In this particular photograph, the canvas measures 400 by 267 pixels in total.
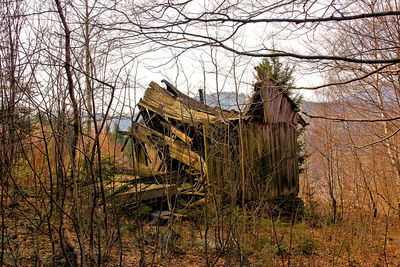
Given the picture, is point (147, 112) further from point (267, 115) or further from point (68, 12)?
point (68, 12)

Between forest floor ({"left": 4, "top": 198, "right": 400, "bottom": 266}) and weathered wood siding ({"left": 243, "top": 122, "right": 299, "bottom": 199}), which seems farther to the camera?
weathered wood siding ({"left": 243, "top": 122, "right": 299, "bottom": 199})

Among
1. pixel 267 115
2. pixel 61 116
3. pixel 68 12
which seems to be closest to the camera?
pixel 68 12

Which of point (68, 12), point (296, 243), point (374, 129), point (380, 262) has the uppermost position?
point (68, 12)

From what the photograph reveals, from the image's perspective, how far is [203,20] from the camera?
3754 mm

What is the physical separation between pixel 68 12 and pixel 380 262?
782 centimetres

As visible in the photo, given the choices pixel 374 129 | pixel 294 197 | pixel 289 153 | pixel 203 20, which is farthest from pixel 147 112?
pixel 374 129

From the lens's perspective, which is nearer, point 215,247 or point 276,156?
point 215,247

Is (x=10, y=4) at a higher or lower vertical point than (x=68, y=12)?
higher

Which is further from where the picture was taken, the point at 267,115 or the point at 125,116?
the point at 267,115

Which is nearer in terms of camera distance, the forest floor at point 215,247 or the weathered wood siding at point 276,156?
the forest floor at point 215,247

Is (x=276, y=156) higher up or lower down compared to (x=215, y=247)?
higher up

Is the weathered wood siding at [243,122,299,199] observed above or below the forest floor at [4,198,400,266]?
above

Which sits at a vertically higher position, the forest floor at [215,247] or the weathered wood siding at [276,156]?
the weathered wood siding at [276,156]

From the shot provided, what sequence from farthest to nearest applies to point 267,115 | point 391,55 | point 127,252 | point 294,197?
point 294,197
point 267,115
point 391,55
point 127,252
